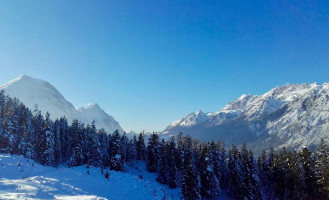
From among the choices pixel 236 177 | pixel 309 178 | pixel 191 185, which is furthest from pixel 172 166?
pixel 309 178

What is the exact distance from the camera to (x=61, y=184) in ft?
66.4

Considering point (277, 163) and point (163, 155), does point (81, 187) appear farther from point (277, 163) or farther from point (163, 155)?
point (277, 163)

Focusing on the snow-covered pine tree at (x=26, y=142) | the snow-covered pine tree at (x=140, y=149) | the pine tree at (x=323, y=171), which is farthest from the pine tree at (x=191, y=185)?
the snow-covered pine tree at (x=140, y=149)

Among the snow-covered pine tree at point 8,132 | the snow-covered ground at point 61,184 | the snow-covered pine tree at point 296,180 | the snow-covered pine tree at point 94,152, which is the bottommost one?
the snow-covered pine tree at point 296,180

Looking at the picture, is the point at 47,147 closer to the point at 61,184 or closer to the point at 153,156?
the point at 153,156

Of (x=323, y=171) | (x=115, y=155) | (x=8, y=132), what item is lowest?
(x=323, y=171)

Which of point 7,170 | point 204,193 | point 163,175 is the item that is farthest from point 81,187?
point 163,175

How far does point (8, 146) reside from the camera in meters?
60.1

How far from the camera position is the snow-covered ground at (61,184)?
16828mm

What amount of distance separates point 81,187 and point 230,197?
6437 cm

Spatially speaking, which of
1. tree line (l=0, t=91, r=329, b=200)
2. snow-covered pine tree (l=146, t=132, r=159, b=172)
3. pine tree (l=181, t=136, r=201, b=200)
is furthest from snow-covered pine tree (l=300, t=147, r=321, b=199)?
snow-covered pine tree (l=146, t=132, r=159, b=172)

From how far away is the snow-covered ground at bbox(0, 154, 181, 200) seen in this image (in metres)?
16.8

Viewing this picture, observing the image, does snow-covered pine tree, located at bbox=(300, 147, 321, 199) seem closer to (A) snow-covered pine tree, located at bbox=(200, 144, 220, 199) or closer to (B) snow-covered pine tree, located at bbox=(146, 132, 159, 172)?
(A) snow-covered pine tree, located at bbox=(200, 144, 220, 199)

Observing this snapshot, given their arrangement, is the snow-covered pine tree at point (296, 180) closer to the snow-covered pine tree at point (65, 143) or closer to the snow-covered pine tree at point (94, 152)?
the snow-covered pine tree at point (94, 152)
